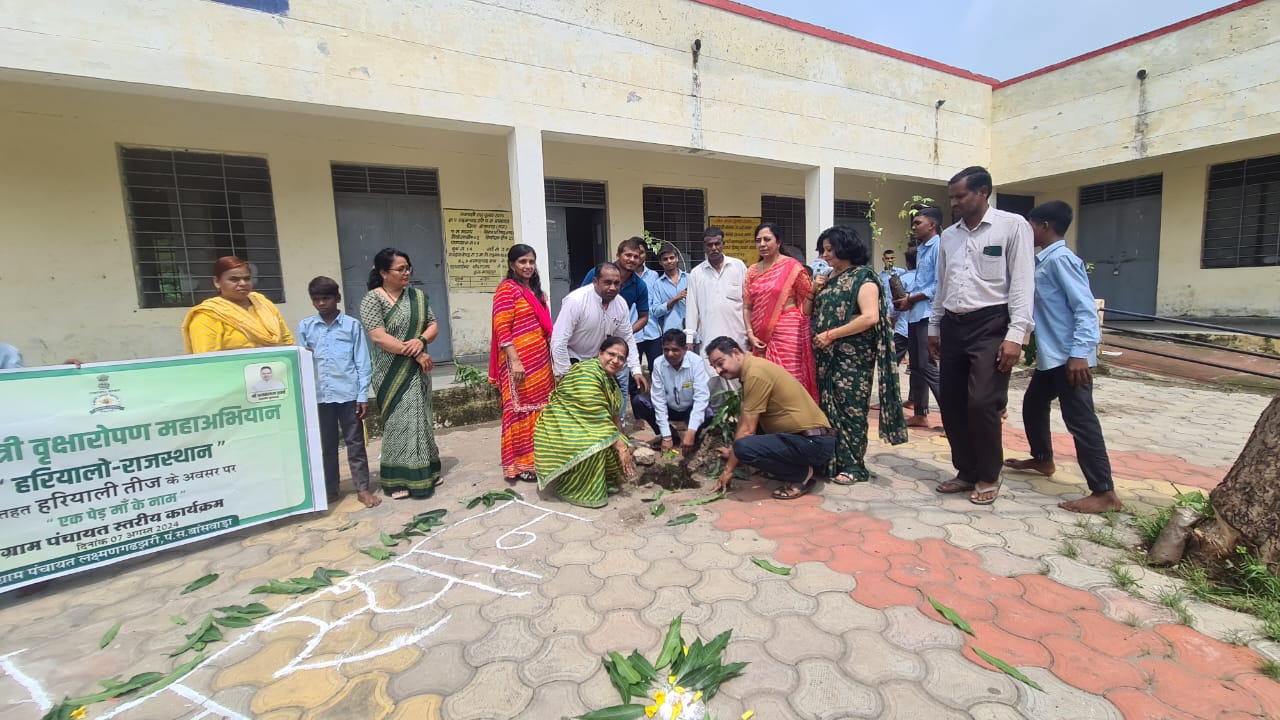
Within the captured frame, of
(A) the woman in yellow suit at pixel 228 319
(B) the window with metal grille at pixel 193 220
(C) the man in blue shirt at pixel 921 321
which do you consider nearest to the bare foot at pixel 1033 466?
(C) the man in blue shirt at pixel 921 321

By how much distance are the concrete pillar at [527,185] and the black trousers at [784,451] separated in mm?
3505

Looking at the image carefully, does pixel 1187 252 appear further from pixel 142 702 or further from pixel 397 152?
pixel 142 702

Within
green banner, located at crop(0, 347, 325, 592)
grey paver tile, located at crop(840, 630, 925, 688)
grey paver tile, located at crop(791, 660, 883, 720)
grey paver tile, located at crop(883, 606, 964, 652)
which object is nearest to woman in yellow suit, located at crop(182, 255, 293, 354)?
green banner, located at crop(0, 347, 325, 592)

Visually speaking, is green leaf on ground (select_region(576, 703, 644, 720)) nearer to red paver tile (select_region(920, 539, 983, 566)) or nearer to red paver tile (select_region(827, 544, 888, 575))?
red paver tile (select_region(827, 544, 888, 575))

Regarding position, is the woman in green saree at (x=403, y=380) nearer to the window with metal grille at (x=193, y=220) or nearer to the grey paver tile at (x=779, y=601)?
the grey paver tile at (x=779, y=601)

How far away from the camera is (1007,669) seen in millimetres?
1762

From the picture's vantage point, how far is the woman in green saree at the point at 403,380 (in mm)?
3391

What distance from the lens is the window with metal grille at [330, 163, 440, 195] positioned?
6367 millimetres

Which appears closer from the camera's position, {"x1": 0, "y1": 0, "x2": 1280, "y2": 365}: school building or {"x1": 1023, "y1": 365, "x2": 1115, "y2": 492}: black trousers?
{"x1": 1023, "y1": 365, "x2": 1115, "y2": 492}: black trousers

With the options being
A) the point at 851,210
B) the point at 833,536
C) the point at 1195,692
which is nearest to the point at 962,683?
the point at 1195,692

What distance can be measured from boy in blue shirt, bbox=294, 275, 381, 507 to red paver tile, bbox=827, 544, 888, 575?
263cm

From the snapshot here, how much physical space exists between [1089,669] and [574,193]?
7187 millimetres

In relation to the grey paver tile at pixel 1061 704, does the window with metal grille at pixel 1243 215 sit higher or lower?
higher

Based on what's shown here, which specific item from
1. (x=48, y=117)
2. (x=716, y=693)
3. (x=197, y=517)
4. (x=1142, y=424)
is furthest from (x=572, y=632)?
(x=48, y=117)
